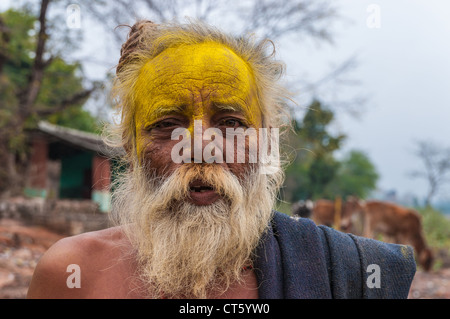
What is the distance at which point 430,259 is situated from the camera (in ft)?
32.7

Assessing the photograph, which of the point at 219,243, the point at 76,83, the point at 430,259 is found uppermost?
the point at 76,83

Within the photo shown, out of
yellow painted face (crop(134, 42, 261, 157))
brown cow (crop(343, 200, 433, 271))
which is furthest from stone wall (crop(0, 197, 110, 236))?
yellow painted face (crop(134, 42, 261, 157))

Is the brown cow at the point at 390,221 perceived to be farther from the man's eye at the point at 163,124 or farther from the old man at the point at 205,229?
the man's eye at the point at 163,124

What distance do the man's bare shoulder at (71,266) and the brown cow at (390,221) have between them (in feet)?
32.1

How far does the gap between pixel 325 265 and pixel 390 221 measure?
33.1ft

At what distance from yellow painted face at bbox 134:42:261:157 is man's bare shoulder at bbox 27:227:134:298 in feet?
1.64

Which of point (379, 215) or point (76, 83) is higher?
point (76, 83)

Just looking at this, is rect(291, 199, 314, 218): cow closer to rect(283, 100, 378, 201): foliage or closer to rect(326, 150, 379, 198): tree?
rect(283, 100, 378, 201): foliage

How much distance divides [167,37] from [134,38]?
0.28m

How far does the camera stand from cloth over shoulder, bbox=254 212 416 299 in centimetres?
173
